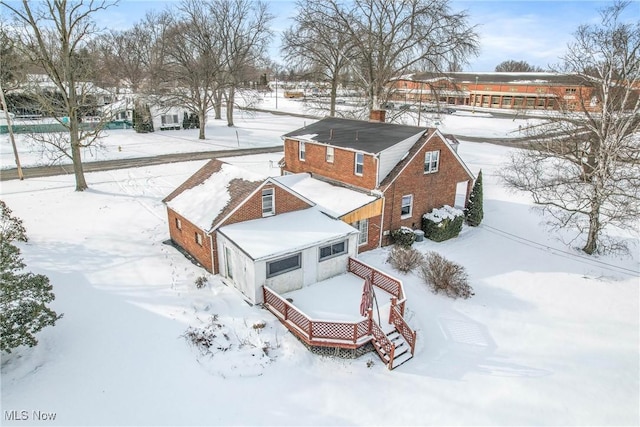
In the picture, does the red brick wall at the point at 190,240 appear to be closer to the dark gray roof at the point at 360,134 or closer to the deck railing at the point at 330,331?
the deck railing at the point at 330,331

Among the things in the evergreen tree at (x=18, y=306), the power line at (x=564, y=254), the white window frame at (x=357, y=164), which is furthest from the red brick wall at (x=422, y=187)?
the evergreen tree at (x=18, y=306)

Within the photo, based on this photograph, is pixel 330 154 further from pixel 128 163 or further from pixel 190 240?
pixel 128 163

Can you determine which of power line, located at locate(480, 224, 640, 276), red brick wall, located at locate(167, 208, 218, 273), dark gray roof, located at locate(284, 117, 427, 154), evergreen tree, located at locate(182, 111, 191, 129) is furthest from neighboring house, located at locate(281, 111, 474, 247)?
evergreen tree, located at locate(182, 111, 191, 129)

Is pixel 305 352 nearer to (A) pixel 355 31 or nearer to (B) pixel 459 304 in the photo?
(B) pixel 459 304

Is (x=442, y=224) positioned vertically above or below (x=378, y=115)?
below

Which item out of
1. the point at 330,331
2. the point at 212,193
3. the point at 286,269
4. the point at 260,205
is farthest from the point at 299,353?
the point at 212,193

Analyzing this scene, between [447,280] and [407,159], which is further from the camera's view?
[407,159]

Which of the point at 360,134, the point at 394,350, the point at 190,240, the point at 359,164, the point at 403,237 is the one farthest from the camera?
the point at 360,134
